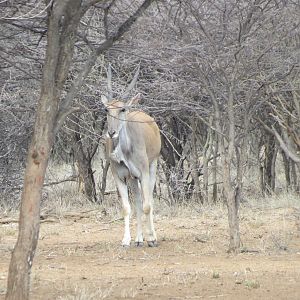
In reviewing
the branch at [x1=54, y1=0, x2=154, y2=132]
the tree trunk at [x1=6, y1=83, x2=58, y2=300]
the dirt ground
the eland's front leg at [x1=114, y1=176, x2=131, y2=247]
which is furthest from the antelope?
A: the tree trunk at [x1=6, y1=83, x2=58, y2=300]

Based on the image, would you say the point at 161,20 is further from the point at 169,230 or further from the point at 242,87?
the point at 169,230

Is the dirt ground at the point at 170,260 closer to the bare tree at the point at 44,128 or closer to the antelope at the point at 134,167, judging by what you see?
the antelope at the point at 134,167

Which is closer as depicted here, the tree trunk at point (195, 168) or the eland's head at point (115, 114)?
the eland's head at point (115, 114)

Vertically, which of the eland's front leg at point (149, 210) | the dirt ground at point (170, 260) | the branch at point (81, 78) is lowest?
the dirt ground at point (170, 260)

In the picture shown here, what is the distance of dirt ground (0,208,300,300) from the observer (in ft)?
27.5

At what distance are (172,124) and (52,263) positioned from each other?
33.1 feet

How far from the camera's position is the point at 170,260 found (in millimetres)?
11250

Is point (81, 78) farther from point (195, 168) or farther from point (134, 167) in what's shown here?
point (195, 168)

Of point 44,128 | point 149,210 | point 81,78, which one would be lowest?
point 149,210

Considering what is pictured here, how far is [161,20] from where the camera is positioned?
1084cm

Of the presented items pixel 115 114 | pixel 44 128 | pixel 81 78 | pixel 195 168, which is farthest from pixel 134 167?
pixel 44 128

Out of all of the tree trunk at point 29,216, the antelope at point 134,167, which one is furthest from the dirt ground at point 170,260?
the tree trunk at point 29,216

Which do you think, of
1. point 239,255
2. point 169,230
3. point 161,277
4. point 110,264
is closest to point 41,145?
point 161,277

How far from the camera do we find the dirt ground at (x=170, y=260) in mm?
8367
